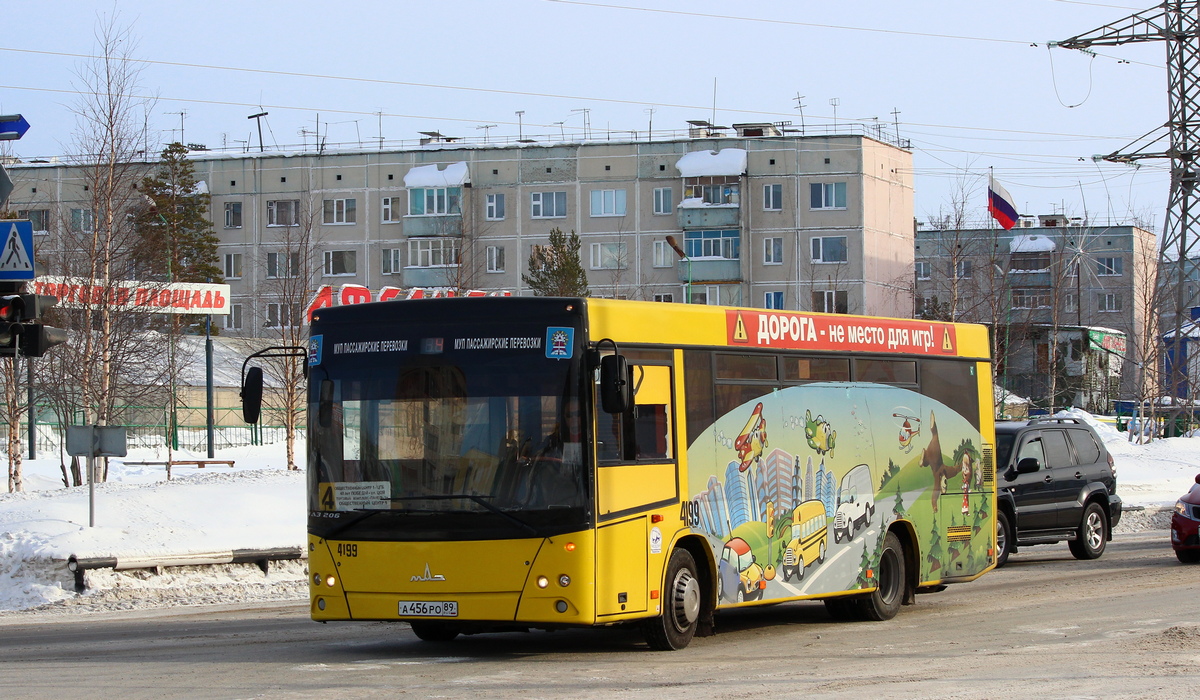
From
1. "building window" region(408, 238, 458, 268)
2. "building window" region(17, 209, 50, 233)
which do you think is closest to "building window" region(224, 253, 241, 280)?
"building window" region(408, 238, 458, 268)

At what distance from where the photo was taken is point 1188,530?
722 inches

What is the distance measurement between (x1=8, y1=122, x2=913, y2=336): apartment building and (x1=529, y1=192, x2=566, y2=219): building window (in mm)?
74

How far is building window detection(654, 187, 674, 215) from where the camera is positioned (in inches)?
2847

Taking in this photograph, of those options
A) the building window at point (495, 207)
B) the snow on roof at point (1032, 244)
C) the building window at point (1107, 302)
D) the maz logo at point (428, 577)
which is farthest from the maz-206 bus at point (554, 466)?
the building window at point (1107, 302)

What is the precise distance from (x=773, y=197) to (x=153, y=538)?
182 feet

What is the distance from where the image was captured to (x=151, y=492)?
2122 centimetres

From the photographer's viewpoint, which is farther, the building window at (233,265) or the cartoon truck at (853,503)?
the building window at (233,265)

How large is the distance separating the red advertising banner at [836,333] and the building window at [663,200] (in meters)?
58.3

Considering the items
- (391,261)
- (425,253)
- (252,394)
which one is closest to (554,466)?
(252,394)

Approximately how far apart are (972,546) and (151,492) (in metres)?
12.6

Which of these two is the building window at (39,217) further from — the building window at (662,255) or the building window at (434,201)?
the building window at (662,255)

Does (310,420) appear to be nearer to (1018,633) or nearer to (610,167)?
(1018,633)

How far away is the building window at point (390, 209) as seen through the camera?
246 feet

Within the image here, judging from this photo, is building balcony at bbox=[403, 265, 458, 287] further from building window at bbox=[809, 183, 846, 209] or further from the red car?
the red car
